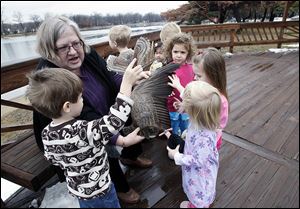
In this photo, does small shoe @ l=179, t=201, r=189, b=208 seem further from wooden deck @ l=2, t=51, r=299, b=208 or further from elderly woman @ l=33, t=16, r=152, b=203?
elderly woman @ l=33, t=16, r=152, b=203

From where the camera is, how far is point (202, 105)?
3.93 feet

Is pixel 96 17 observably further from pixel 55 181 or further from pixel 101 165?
pixel 101 165

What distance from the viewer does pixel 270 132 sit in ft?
8.41

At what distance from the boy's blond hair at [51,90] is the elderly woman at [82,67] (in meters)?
0.23

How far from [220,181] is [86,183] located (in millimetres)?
1127

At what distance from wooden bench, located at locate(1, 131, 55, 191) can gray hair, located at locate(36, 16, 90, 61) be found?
2.38ft

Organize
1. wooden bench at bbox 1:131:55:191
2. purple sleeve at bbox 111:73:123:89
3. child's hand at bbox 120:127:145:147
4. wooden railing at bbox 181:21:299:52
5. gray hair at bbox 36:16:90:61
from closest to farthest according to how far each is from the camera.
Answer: child's hand at bbox 120:127:145:147
gray hair at bbox 36:16:90:61
wooden bench at bbox 1:131:55:191
purple sleeve at bbox 111:73:123:89
wooden railing at bbox 181:21:299:52

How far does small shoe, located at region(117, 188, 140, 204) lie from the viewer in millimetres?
1665

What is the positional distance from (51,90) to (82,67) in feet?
1.64

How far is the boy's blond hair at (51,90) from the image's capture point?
0.95 meters

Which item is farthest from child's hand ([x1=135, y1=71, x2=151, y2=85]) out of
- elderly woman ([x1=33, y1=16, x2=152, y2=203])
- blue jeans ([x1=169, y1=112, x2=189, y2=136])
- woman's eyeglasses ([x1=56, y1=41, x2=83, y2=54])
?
blue jeans ([x1=169, y1=112, x2=189, y2=136])

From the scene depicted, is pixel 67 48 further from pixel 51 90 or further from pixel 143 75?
pixel 143 75

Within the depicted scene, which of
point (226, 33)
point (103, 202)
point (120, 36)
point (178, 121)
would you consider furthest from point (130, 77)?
point (226, 33)

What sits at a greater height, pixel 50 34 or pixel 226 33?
pixel 50 34
